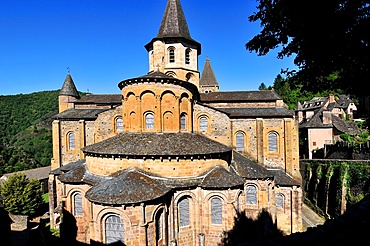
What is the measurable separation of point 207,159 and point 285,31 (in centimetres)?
951

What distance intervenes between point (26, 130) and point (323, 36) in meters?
116

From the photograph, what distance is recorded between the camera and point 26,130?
98188 millimetres

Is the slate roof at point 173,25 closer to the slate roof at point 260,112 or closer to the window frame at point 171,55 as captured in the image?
the window frame at point 171,55

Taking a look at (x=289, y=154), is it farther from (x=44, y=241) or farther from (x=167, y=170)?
(x=44, y=241)

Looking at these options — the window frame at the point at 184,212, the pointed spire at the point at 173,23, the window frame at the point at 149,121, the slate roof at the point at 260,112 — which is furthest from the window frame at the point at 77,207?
the pointed spire at the point at 173,23

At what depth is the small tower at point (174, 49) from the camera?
83.6 feet

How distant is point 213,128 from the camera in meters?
21.2

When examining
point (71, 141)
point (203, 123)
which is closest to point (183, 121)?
point (203, 123)

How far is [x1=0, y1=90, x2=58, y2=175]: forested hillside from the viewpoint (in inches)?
2431

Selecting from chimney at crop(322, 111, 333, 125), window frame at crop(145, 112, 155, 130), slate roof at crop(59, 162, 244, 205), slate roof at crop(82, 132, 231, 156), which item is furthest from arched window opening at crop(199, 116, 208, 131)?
chimney at crop(322, 111, 333, 125)

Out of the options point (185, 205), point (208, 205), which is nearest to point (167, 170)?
point (185, 205)

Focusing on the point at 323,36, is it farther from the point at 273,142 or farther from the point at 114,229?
the point at 273,142

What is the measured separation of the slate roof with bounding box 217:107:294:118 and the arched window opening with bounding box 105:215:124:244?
42.8 feet

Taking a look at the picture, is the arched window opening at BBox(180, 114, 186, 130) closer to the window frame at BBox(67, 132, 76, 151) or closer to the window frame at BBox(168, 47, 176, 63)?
the window frame at BBox(168, 47, 176, 63)
